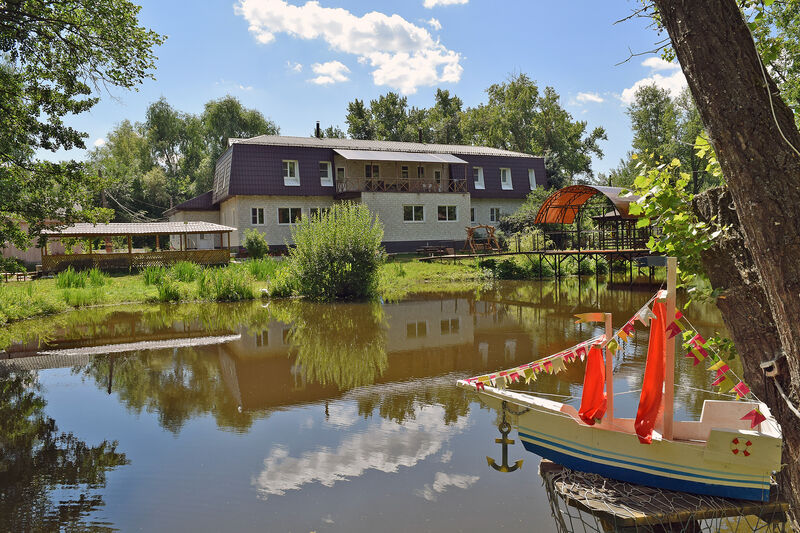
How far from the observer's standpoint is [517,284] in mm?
25438

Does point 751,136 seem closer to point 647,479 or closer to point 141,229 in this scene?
point 647,479

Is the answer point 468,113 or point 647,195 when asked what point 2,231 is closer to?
point 647,195

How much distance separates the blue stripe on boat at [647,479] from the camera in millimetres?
4273

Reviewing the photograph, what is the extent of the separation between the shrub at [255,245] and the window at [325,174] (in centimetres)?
636

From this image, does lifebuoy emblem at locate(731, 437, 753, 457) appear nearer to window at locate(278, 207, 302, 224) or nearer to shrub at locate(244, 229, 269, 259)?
shrub at locate(244, 229, 269, 259)

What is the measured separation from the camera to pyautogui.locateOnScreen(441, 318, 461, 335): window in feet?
45.8

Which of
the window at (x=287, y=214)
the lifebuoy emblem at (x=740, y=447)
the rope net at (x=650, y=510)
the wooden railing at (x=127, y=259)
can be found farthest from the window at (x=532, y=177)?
the lifebuoy emblem at (x=740, y=447)

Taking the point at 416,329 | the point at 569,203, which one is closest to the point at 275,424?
the point at 416,329

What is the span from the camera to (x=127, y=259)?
2741 cm

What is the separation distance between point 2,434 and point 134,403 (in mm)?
1703

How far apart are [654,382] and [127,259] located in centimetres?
2809

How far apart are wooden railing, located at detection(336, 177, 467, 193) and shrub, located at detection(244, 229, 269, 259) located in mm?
6638

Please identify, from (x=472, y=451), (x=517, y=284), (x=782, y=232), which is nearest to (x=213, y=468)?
(x=472, y=451)

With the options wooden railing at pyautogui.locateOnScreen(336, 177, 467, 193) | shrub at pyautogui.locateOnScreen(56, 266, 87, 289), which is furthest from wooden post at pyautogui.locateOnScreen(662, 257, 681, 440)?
wooden railing at pyautogui.locateOnScreen(336, 177, 467, 193)
